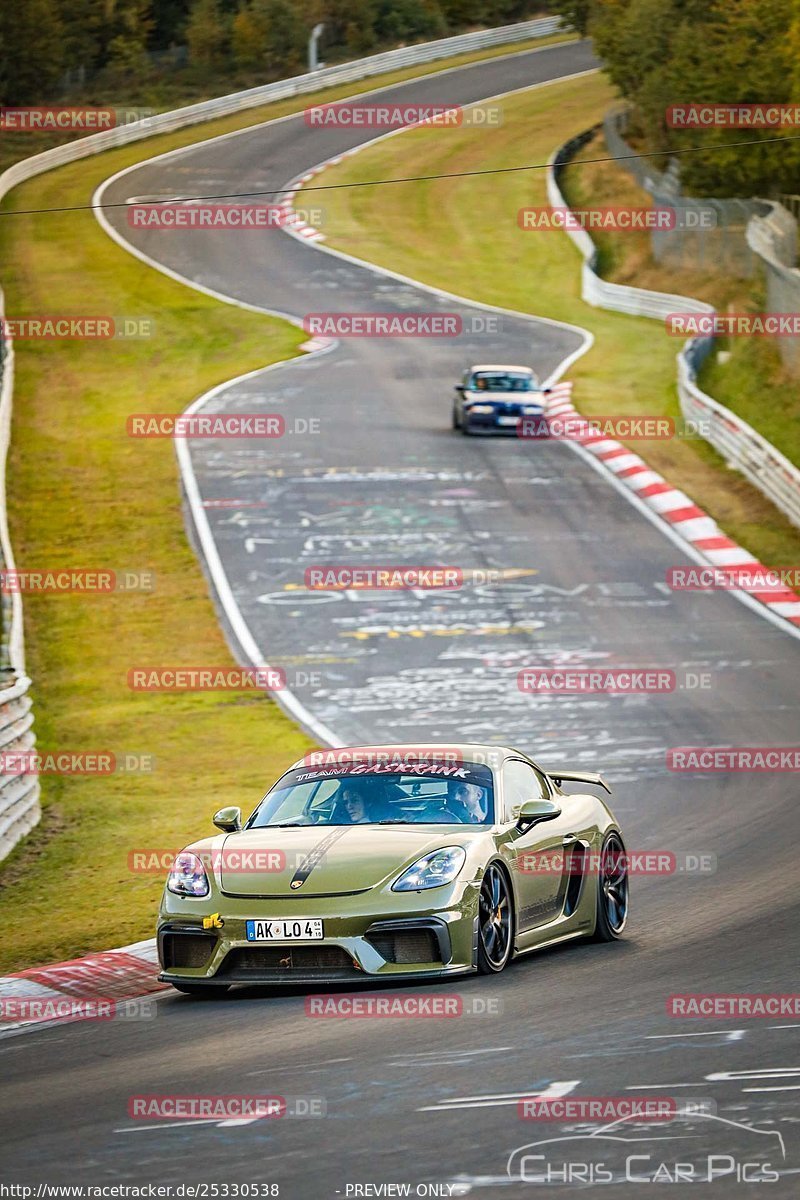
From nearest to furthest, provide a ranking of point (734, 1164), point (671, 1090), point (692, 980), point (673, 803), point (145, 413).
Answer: point (734, 1164)
point (671, 1090)
point (692, 980)
point (673, 803)
point (145, 413)

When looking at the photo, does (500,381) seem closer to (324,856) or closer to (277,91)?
(324,856)

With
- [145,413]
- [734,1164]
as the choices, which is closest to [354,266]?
[145,413]

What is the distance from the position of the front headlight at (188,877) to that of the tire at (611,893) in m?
2.43

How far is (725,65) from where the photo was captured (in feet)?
161

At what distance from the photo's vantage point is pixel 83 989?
33.1ft

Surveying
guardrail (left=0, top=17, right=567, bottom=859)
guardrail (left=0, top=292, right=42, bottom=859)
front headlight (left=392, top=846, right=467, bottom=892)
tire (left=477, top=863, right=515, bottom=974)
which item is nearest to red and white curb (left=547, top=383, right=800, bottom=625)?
guardrail (left=0, top=17, right=567, bottom=859)

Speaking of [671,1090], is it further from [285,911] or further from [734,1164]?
[285,911]

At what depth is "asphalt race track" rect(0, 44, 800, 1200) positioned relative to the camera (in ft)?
21.2

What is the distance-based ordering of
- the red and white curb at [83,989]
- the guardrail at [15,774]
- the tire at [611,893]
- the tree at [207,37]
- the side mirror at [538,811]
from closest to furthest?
the red and white curb at [83,989], the side mirror at [538,811], the tire at [611,893], the guardrail at [15,774], the tree at [207,37]

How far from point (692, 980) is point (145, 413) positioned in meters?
29.9

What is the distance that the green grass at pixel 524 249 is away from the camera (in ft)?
105

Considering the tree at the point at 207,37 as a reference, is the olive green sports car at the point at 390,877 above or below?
above

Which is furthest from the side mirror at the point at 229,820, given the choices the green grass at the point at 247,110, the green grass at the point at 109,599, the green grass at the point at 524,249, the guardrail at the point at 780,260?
the green grass at the point at 247,110

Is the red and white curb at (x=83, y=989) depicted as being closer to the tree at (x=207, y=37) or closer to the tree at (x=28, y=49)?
the tree at (x=28, y=49)
